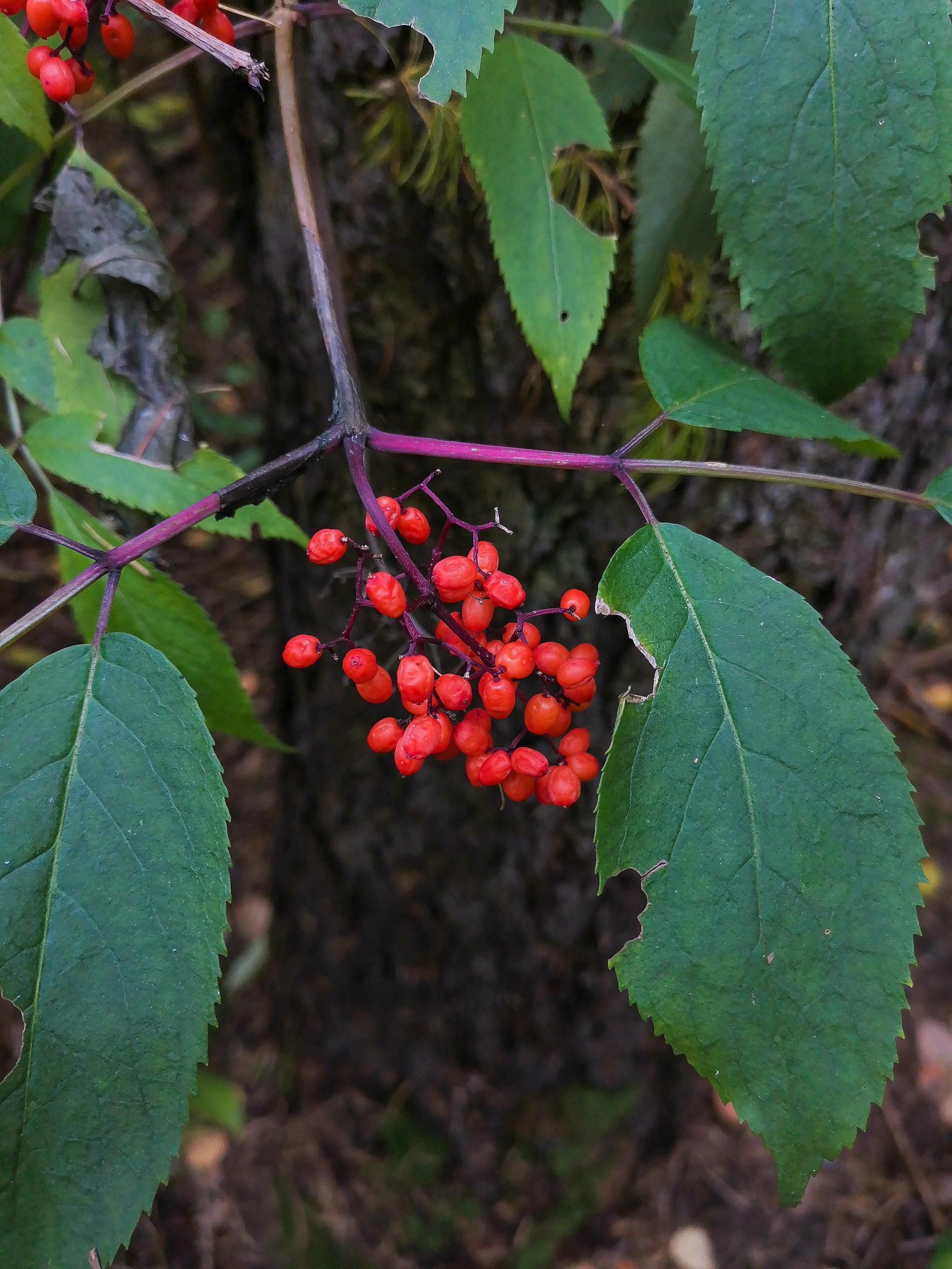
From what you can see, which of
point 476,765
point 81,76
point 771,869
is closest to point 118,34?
point 81,76

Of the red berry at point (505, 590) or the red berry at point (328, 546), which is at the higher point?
the red berry at point (505, 590)

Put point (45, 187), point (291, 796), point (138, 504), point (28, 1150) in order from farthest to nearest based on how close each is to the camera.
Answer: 1. point (291, 796)
2. point (45, 187)
3. point (138, 504)
4. point (28, 1150)

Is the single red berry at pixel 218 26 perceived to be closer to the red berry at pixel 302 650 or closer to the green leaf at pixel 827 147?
the red berry at pixel 302 650

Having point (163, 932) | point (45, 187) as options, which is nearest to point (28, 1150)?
point (163, 932)

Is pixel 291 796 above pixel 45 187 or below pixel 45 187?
below

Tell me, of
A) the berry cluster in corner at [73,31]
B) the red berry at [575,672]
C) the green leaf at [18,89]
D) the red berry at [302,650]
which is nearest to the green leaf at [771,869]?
the red berry at [575,672]

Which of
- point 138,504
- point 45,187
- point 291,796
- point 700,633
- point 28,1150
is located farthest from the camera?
point 291,796

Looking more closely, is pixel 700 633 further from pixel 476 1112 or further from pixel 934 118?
pixel 476 1112
